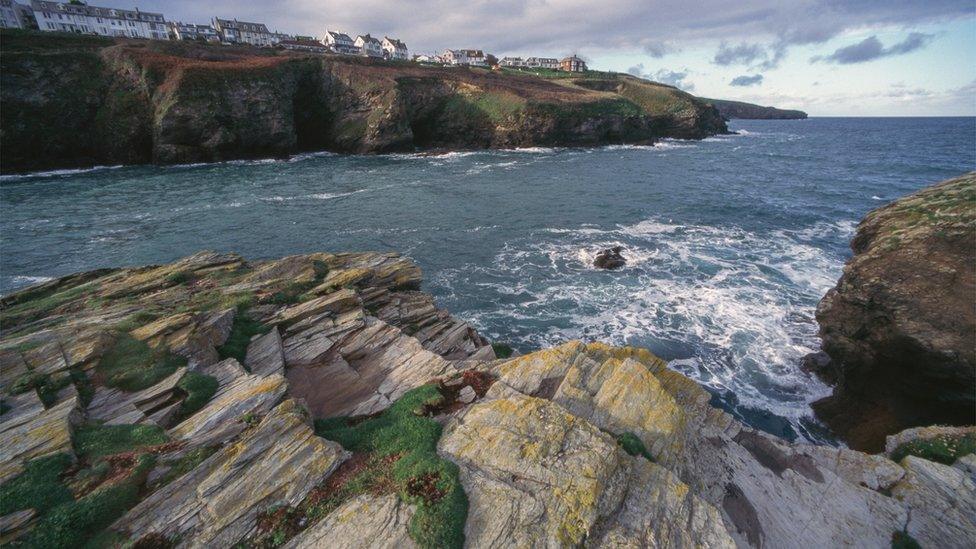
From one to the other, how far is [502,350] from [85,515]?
57.5 ft

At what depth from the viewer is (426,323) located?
71.1ft

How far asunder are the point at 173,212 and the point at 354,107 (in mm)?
55542

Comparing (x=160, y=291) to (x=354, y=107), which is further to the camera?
(x=354, y=107)

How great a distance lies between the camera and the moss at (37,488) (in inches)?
338

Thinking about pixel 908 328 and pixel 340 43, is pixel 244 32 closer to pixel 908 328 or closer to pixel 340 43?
pixel 340 43

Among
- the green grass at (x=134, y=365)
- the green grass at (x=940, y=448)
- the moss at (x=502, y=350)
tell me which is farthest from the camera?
the moss at (x=502, y=350)

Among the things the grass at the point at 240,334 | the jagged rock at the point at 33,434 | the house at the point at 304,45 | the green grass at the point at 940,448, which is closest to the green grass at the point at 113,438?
the jagged rock at the point at 33,434

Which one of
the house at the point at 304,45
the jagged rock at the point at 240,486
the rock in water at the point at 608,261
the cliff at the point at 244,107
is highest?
the house at the point at 304,45

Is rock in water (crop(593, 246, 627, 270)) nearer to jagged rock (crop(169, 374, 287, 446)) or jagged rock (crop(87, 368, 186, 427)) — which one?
jagged rock (crop(169, 374, 287, 446))

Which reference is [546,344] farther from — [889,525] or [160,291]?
[160,291]

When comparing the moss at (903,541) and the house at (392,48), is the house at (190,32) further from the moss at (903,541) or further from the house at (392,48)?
the moss at (903,541)

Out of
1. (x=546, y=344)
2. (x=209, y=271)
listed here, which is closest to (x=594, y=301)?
(x=546, y=344)

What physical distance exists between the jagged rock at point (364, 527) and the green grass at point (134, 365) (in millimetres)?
9022

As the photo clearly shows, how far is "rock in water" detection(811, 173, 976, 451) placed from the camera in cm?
1875
